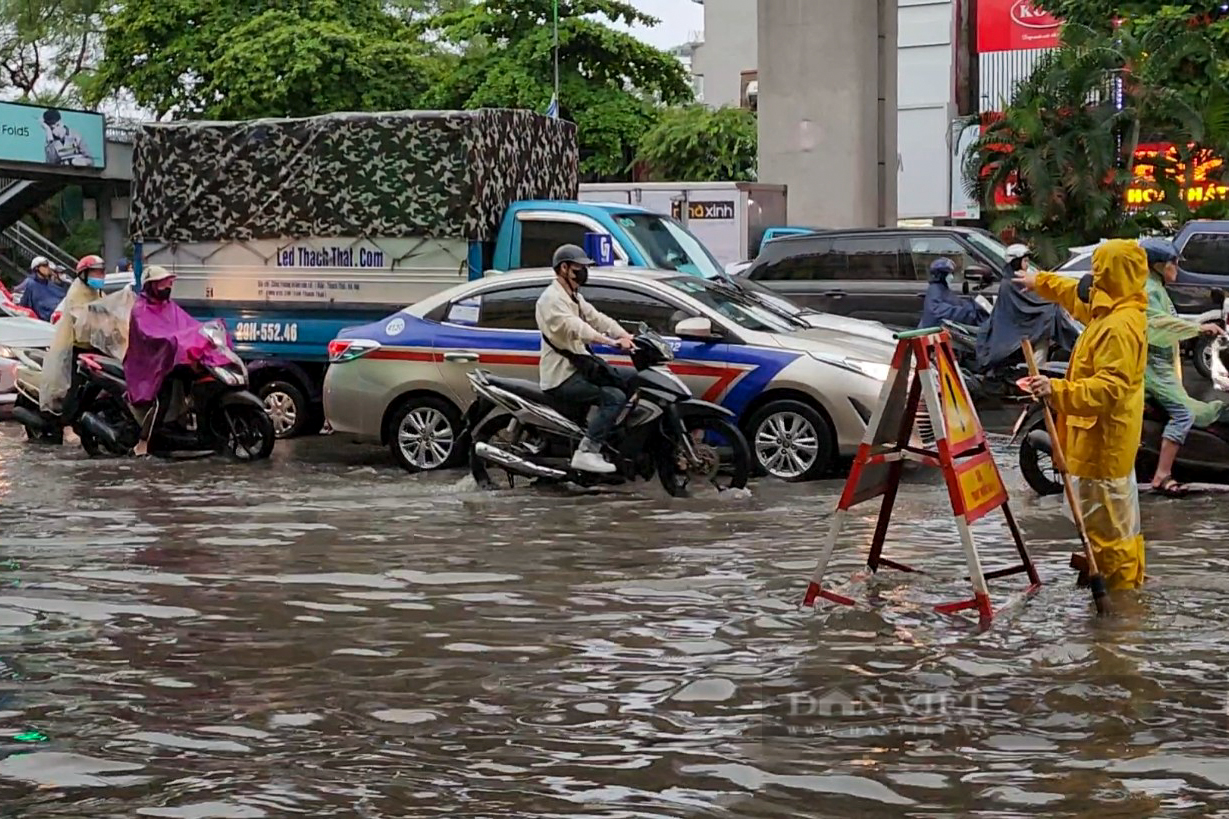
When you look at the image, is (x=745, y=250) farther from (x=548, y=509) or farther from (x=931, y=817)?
(x=931, y=817)

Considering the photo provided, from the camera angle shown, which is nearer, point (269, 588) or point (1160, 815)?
point (1160, 815)

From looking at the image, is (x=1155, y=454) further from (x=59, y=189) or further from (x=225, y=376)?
(x=59, y=189)

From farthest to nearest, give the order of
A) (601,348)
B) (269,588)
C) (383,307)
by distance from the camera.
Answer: (383,307) < (601,348) < (269,588)

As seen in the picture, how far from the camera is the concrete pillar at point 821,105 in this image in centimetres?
3444

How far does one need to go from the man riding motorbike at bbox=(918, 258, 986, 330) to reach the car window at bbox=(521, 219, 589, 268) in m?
4.07

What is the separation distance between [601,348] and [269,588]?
4926 mm

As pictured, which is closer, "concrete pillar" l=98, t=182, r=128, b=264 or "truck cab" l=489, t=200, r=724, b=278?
"truck cab" l=489, t=200, r=724, b=278

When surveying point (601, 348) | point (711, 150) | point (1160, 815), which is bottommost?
point (1160, 815)

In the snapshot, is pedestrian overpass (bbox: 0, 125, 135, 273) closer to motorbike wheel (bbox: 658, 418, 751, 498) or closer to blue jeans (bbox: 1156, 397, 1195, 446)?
motorbike wheel (bbox: 658, 418, 751, 498)

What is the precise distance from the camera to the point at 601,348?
43.6ft

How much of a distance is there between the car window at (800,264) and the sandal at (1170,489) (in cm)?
996

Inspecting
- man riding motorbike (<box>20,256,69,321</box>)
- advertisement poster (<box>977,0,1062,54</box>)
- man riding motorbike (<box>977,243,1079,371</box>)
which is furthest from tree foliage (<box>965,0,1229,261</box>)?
advertisement poster (<box>977,0,1062,54</box>)

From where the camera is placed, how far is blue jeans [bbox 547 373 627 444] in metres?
12.0

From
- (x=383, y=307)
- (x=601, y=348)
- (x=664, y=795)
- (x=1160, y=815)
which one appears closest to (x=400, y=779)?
(x=664, y=795)
